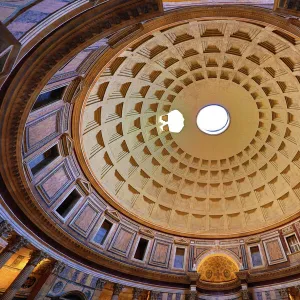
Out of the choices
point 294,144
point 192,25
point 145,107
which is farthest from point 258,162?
point 192,25

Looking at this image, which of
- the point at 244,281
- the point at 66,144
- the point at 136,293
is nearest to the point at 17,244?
the point at 66,144

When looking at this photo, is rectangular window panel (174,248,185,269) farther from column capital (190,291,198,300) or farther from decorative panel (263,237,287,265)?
decorative panel (263,237,287,265)

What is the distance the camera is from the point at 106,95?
51.4 feet

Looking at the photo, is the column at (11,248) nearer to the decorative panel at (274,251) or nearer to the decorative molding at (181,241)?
the decorative molding at (181,241)

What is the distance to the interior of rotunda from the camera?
9.31 m

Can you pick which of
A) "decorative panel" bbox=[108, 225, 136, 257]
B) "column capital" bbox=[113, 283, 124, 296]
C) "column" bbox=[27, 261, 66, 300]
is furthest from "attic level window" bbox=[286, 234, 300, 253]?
"column" bbox=[27, 261, 66, 300]

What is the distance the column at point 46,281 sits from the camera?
40.1 feet

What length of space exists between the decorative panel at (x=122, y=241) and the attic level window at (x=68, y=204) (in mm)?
3900

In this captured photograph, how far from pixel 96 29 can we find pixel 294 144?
17225 mm

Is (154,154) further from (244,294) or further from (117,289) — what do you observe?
(244,294)

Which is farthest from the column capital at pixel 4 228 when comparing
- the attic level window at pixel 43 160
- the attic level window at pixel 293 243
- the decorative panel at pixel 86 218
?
the attic level window at pixel 293 243

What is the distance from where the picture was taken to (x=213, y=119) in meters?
23.0

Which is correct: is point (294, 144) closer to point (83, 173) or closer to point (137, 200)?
point (137, 200)

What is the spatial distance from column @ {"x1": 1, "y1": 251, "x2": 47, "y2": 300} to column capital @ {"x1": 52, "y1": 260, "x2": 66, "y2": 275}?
32.4 inches
